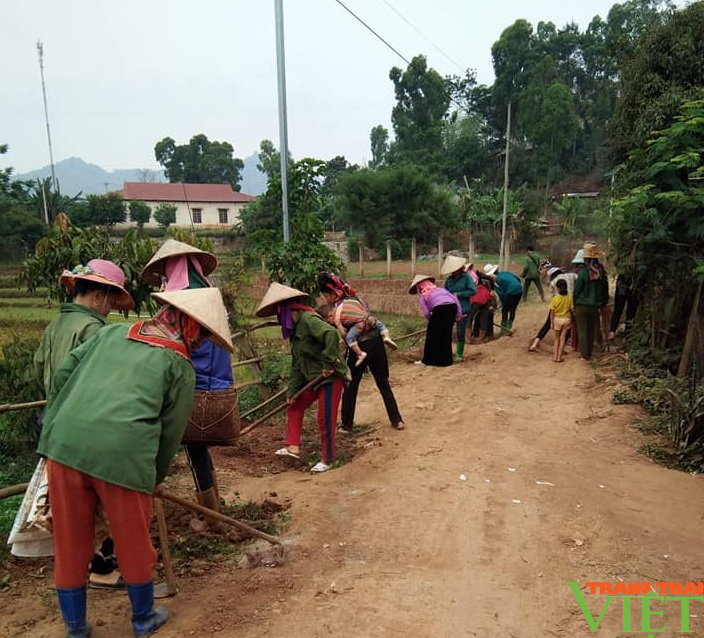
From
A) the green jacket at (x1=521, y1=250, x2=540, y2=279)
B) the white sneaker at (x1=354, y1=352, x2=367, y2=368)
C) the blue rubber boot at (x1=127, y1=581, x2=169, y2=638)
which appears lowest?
the blue rubber boot at (x1=127, y1=581, x2=169, y2=638)

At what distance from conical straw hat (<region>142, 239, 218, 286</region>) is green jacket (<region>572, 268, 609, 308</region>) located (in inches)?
229

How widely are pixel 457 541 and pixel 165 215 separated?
43.6m

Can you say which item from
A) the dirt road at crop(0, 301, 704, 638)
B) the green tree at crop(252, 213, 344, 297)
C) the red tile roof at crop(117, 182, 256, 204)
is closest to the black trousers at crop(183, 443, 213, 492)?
the dirt road at crop(0, 301, 704, 638)

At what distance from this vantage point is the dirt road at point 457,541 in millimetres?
2748

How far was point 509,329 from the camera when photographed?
1092cm

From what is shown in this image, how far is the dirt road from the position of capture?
2.75 meters

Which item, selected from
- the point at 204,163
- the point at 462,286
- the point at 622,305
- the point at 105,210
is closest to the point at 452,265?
the point at 462,286

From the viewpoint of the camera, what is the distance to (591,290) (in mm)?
8188

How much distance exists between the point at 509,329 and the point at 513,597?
8342 mm

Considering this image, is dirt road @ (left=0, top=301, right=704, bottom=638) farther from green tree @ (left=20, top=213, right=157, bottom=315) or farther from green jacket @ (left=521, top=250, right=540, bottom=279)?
green jacket @ (left=521, top=250, right=540, bottom=279)

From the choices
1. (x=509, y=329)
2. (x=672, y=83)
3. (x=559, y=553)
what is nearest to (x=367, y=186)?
(x=509, y=329)

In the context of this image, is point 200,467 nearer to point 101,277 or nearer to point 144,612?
point 144,612

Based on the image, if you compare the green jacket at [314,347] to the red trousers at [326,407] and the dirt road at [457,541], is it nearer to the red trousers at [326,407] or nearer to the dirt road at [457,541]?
the red trousers at [326,407]

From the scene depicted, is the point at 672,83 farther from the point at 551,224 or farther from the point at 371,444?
the point at 551,224
